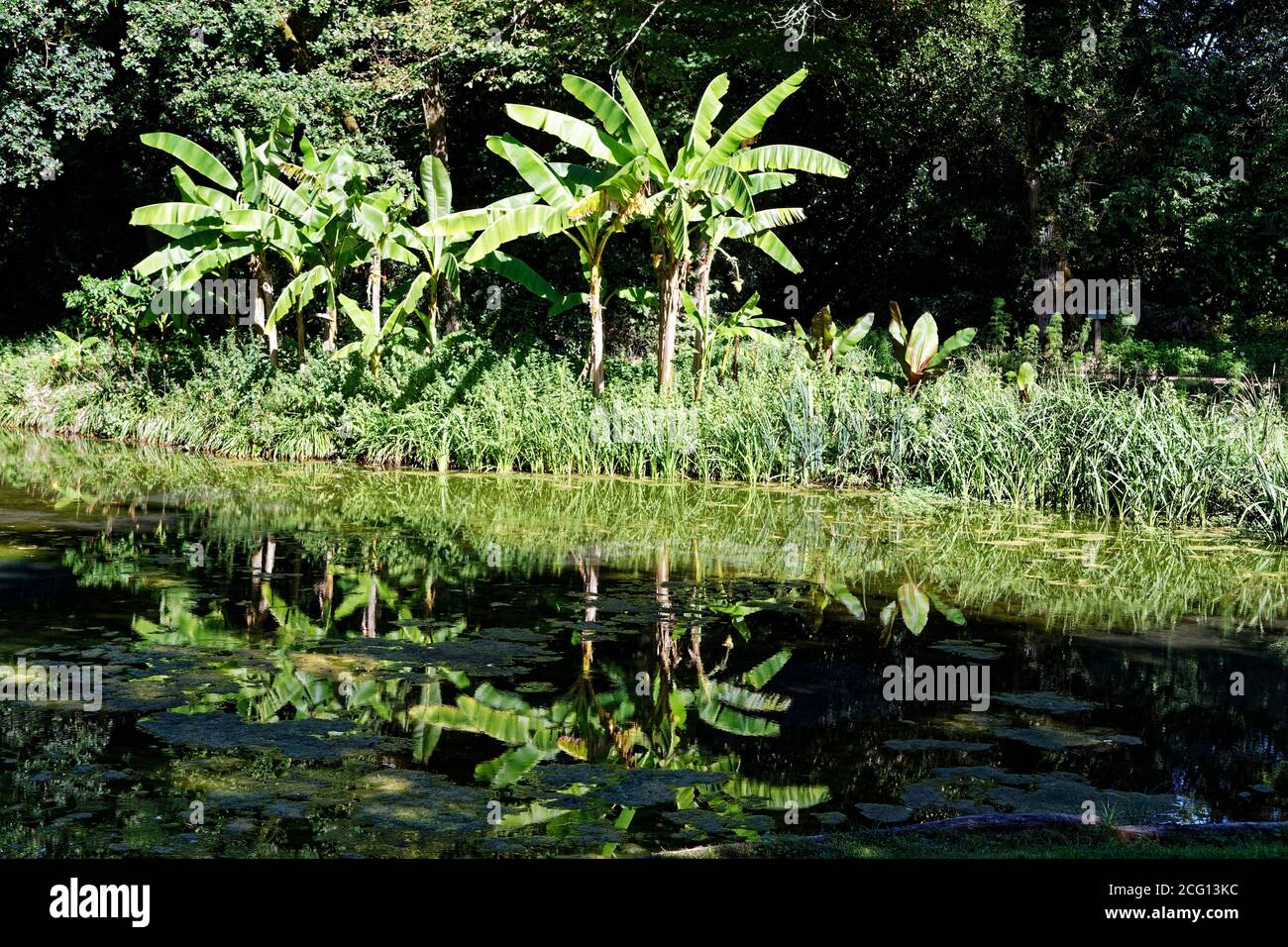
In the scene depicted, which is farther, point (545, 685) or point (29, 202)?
point (29, 202)

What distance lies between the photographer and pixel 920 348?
54.9 feet

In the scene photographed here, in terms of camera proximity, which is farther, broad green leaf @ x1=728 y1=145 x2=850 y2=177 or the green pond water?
broad green leaf @ x1=728 y1=145 x2=850 y2=177

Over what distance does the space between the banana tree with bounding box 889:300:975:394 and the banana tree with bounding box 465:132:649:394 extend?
386 centimetres

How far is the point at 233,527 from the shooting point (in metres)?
11.8

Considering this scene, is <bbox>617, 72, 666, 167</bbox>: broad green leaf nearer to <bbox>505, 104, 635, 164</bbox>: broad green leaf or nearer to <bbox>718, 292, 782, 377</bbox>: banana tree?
<bbox>505, 104, 635, 164</bbox>: broad green leaf

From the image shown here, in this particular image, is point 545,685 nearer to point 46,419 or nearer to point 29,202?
point 46,419

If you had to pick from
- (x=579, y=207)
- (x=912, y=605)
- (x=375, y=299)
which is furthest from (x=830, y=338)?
(x=912, y=605)

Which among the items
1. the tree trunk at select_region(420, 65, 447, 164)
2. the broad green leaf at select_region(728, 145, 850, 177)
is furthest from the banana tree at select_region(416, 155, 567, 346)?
the tree trunk at select_region(420, 65, 447, 164)

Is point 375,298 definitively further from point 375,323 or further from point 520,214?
point 520,214

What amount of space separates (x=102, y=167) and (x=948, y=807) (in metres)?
28.1

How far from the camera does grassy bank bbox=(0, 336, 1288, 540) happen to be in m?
12.9

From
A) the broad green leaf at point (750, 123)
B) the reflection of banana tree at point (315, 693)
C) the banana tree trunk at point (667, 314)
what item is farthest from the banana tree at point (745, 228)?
the reflection of banana tree at point (315, 693)

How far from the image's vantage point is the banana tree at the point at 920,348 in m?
16.7
